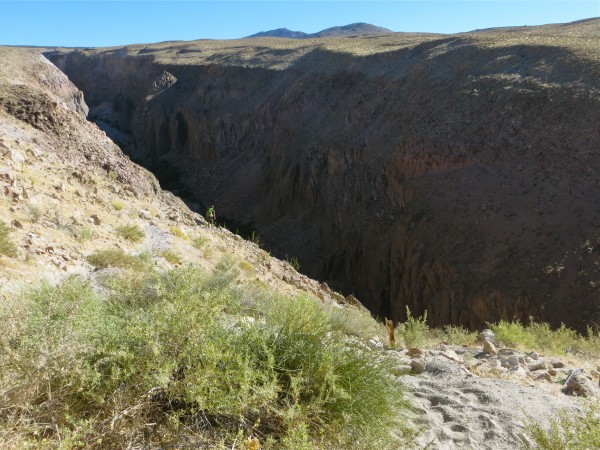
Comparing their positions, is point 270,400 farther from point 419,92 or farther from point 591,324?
point 419,92

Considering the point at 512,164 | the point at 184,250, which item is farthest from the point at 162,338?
the point at 512,164

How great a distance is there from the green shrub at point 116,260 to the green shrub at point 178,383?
379 cm

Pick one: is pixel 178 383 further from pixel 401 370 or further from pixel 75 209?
pixel 75 209

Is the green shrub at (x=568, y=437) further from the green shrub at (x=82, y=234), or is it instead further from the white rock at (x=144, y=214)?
the white rock at (x=144, y=214)

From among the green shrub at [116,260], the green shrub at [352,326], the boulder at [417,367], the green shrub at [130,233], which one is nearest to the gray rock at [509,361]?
the boulder at [417,367]

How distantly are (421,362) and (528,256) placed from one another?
445 inches

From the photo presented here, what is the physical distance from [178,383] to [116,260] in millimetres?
4968

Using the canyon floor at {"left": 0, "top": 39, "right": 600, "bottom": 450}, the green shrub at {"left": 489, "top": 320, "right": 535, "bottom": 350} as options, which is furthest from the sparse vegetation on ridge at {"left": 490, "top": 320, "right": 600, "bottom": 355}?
the canyon floor at {"left": 0, "top": 39, "right": 600, "bottom": 450}

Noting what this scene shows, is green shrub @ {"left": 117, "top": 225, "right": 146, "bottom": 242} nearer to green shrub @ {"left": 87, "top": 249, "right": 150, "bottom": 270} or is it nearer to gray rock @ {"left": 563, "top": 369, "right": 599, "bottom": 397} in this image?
green shrub @ {"left": 87, "top": 249, "right": 150, "bottom": 270}

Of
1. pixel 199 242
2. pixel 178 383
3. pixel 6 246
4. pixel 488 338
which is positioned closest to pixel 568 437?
pixel 178 383

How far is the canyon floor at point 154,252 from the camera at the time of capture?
15.8 feet

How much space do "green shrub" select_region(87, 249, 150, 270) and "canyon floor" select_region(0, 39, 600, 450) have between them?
105 mm

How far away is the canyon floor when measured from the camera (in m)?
4.83

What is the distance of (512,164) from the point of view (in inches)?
771
